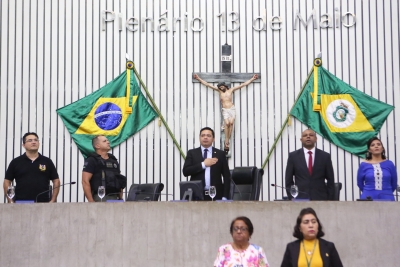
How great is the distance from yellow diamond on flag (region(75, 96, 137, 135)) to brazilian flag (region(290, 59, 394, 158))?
2254mm

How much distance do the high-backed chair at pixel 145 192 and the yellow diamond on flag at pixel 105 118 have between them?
2938mm

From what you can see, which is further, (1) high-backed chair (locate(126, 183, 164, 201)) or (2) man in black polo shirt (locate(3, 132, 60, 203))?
(2) man in black polo shirt (locate(3, 132, 60, 203))

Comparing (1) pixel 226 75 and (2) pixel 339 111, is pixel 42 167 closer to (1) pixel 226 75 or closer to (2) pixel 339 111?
(1) pixel 226 75

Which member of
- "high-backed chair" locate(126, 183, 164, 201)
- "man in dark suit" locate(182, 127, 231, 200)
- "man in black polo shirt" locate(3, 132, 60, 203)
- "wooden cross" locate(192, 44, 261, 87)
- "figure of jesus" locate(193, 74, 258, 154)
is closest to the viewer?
"high-backed chair" locate(126, 183, 164, 201)

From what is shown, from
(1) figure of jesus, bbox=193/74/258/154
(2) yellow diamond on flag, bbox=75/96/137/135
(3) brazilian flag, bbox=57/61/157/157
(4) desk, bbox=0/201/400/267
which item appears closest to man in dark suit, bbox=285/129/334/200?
(4) desk, bbox=0/201/400/267

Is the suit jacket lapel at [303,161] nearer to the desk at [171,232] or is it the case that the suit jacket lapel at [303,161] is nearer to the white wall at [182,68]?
the desk at [171,232]

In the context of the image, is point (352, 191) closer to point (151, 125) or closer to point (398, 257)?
point (151, 125)

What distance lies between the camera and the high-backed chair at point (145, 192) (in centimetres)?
783

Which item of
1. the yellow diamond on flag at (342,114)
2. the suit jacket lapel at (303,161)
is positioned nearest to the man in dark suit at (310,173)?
the suit jacket lapel at (303,161)

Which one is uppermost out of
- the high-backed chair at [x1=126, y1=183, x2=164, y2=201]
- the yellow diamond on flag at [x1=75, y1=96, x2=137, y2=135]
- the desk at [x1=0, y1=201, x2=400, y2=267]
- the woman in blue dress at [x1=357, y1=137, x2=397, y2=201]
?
the yellow diamond on flag at [x1=75, y1=96, x2=137, y2=135]

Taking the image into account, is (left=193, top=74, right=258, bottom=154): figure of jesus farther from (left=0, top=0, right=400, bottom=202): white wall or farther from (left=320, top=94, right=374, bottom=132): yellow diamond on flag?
(left=320, top=94, right=374, bottom=132): yellow diamond on flag

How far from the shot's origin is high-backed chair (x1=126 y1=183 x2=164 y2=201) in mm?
7832

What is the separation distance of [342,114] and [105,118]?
312 cm

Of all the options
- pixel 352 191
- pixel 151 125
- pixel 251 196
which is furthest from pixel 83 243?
pixel 352 191
